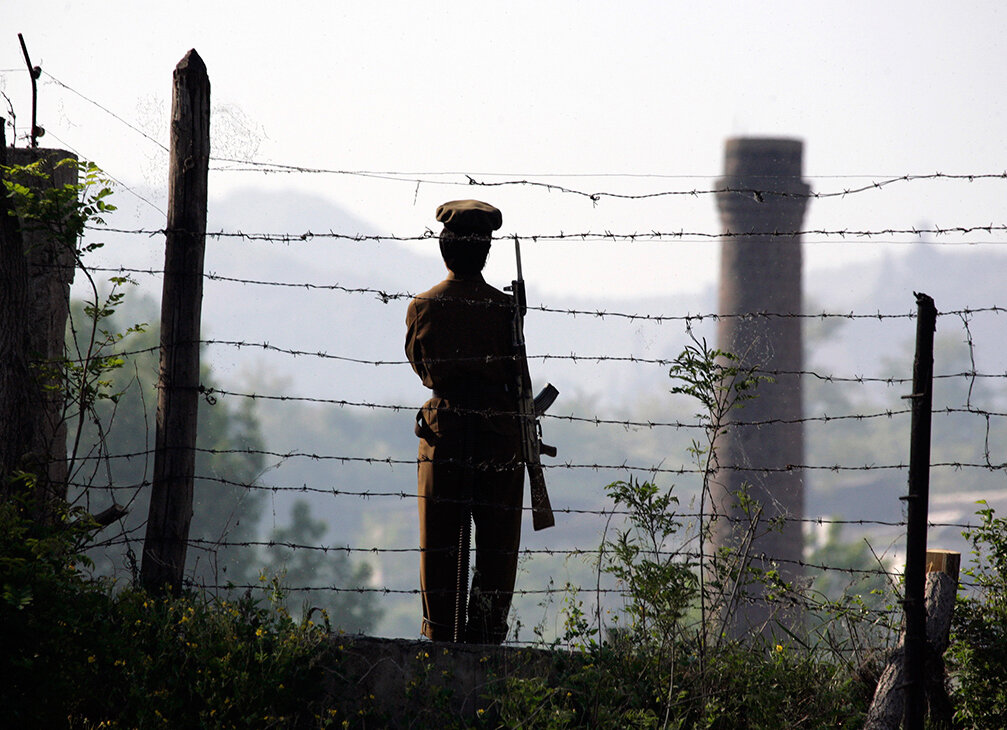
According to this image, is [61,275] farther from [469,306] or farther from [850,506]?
[850,506]

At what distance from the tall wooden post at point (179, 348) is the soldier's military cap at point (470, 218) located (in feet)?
4.12

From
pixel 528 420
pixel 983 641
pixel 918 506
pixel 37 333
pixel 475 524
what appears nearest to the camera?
pixel 918 506

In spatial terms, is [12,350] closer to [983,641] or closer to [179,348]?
[179,348]

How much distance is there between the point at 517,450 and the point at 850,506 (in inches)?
3116

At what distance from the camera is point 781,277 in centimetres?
2264

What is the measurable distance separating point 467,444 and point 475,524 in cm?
44

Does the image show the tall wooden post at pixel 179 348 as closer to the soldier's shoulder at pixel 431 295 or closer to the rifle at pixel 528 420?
the soldier's shoulder at pixel 431 295

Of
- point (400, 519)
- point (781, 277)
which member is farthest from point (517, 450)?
point (400, 519)

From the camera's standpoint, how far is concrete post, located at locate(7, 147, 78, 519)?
16.7 feet

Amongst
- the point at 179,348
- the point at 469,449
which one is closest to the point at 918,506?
the point at 469,449

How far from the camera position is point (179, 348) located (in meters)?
5.03

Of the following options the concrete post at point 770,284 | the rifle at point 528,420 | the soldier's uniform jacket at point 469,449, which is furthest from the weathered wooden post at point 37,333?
the concrete post at point 770,284

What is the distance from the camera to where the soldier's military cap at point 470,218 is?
17.7 ft

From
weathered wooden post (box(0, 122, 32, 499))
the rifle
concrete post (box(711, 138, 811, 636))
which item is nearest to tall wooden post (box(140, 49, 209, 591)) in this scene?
weathered wooden post (box(0, 122, 32, 499))
